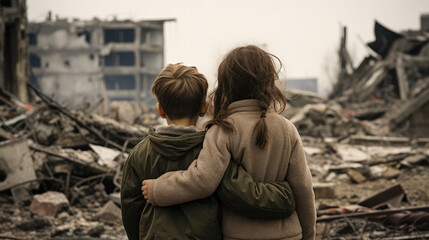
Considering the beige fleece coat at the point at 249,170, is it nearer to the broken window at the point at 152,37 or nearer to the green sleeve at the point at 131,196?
the green sleeve at the point at 131,196

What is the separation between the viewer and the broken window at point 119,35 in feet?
128

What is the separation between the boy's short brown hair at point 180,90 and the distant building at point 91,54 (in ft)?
118

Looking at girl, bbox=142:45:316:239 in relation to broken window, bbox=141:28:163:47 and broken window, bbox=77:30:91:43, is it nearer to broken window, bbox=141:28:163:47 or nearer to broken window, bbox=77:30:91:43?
broken window, bbox=141:28:163:47

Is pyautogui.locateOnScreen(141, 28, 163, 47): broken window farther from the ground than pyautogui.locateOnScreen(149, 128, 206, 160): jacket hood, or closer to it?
closer to it

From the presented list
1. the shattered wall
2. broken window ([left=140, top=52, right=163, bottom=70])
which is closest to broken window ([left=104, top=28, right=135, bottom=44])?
broken window ([left=140, top=52, right=163, bottom=70])

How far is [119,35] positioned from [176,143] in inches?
1534

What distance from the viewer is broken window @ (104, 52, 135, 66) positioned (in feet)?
130

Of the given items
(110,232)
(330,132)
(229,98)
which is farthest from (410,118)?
(229,98)

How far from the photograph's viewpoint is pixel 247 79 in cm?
191

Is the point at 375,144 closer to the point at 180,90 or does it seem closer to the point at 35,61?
the point at 180,90

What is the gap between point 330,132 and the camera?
13.6 meters

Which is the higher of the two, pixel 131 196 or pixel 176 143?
pixel 176 143

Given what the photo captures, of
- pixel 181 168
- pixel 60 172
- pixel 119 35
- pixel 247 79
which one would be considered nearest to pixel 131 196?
pixel 181 168

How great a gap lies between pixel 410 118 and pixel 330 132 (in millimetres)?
2387
